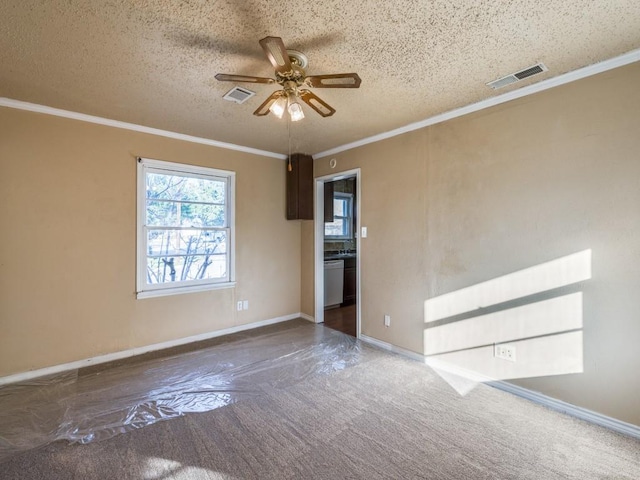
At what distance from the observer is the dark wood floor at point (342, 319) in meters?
4.47

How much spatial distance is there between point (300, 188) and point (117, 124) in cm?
237

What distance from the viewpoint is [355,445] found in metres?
2.01

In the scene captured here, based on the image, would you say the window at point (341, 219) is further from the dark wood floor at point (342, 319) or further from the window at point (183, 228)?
the window at point (183, 228)

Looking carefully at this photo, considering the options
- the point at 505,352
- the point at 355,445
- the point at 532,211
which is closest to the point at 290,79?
the point at 532,211

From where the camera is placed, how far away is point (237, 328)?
4.30 m

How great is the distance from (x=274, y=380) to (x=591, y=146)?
3.22m

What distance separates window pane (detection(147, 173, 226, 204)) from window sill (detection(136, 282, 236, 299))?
1.11 metres

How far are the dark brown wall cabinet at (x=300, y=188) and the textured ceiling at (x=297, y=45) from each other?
5.77 feet

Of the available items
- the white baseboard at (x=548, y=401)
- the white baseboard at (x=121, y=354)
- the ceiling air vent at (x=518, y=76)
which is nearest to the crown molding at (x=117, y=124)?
the white baseboard at (x=121, y=354)

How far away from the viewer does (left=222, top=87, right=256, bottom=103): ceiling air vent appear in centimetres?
261

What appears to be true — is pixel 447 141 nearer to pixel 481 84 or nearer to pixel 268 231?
pixel 481 84

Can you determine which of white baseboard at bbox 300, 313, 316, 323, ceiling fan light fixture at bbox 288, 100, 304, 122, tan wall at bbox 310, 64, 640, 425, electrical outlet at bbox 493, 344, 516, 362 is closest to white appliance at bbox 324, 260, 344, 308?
white baseboard at bbox 300, 313, 316, 323

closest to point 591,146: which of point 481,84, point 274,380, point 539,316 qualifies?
point 481,84

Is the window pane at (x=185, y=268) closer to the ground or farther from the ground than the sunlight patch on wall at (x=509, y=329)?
farther from the ground
